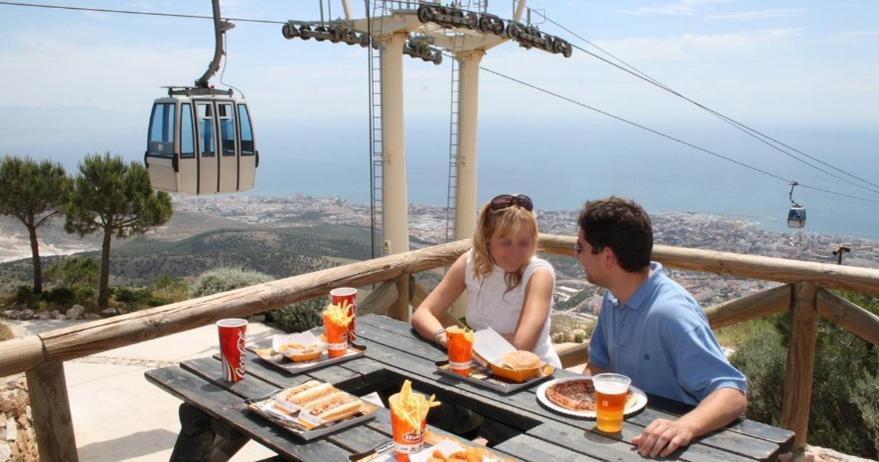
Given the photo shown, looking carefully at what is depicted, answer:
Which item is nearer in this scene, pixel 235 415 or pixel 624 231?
pixel 235 415

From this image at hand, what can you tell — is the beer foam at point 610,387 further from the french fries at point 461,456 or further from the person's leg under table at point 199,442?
the person's leg under table at point 199,442

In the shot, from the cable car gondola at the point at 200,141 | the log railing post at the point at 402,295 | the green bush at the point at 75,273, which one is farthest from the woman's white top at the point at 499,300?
the green bush at the point at 75,273

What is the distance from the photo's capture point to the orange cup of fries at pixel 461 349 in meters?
2.21

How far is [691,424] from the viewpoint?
1709 millimetres

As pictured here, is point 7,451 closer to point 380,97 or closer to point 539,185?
point 380,97

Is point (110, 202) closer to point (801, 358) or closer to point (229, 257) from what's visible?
point (229, 257)

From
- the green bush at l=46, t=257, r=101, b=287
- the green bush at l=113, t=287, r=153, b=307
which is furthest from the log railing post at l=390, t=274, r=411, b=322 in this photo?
the green bush at l=46, t=257, r=101, b=287

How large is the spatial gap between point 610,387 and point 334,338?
1.04m

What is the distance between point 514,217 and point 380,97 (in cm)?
1277

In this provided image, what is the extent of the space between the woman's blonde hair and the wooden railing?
34.0 inches

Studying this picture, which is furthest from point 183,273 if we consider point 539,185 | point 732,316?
point 539,185

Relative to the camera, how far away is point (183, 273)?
23.8 m

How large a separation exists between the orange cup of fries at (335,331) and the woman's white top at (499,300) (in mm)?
724

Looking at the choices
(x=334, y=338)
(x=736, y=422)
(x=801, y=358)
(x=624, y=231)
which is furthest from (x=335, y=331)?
(x=801, y=358)
